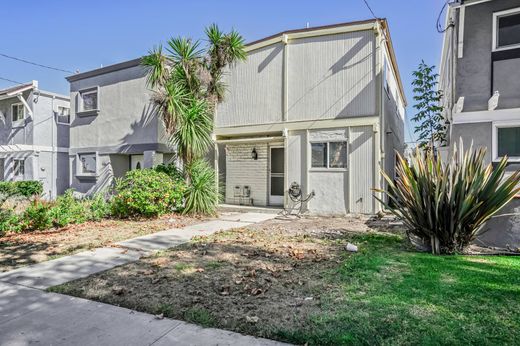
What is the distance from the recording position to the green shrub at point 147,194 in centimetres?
1034

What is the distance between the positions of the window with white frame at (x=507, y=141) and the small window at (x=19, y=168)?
2330cm

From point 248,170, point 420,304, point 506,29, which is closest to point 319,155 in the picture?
point 248,170

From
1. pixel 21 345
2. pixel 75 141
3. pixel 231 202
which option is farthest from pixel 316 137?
pixel 75 141

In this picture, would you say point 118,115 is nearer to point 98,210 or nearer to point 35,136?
point 35,136

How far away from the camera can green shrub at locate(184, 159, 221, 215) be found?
11.0 metres

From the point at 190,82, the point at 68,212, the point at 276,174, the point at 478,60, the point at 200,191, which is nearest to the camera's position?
the point at 478,60

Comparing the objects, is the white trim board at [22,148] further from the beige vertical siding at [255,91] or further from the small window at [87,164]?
the beige vertical siding at [255,91]

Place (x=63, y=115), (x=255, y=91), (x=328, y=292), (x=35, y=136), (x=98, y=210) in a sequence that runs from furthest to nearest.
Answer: (x=63, y=115) → (x=35, y=136) → (x=255, y=91) → (x=98, y=210) → (x=328, y=292)

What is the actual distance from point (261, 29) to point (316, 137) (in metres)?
5.09

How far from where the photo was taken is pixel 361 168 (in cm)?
1123

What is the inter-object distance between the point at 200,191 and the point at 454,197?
7288mm

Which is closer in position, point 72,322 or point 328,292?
point 72,322

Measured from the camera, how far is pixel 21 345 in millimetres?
3078

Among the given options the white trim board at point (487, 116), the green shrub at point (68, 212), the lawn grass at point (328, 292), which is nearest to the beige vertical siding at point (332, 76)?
the white trim board at point (487, 116)
